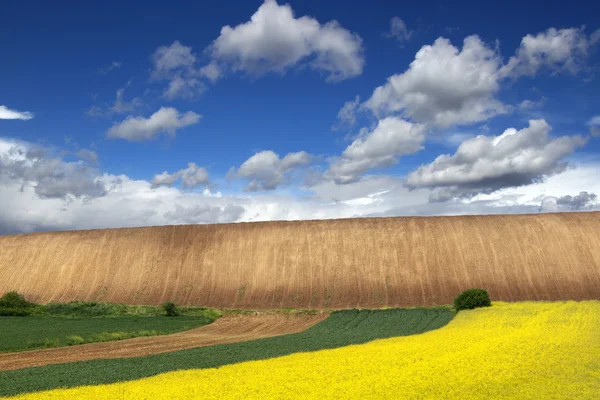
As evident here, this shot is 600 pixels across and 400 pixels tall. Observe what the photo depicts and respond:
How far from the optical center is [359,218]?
7456 cm

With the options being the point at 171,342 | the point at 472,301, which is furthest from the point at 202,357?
the point at 472,301

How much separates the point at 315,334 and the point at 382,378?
681 inches

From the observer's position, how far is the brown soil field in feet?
194

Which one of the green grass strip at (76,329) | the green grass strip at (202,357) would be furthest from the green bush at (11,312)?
the green grass strip at (202,357)

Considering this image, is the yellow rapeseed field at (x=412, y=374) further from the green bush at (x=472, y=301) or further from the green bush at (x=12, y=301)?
the green bush at (x=12, y=301)

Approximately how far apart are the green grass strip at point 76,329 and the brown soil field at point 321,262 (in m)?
13.5

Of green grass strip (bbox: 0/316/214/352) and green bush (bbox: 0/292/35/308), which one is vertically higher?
green bush (bbox: 0/292/35/308)

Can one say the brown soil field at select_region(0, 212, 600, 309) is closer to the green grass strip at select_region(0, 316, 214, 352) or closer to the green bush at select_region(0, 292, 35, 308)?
the green bush at select_region(0, 292, 35, 308)

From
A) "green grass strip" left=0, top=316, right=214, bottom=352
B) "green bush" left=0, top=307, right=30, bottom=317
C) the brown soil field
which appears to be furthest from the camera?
the brown soil field

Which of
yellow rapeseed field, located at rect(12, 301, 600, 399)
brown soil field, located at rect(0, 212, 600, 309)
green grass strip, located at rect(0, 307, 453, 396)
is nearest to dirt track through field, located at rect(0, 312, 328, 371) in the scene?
green grass strip, located at rect(0, 307, 453, 396)

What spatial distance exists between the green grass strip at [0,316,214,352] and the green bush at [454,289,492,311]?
22.4 metres

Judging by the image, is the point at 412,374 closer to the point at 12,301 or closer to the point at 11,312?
the point at 11,312

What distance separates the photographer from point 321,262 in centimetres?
6494

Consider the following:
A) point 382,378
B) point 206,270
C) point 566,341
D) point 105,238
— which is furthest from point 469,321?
point 105,238
